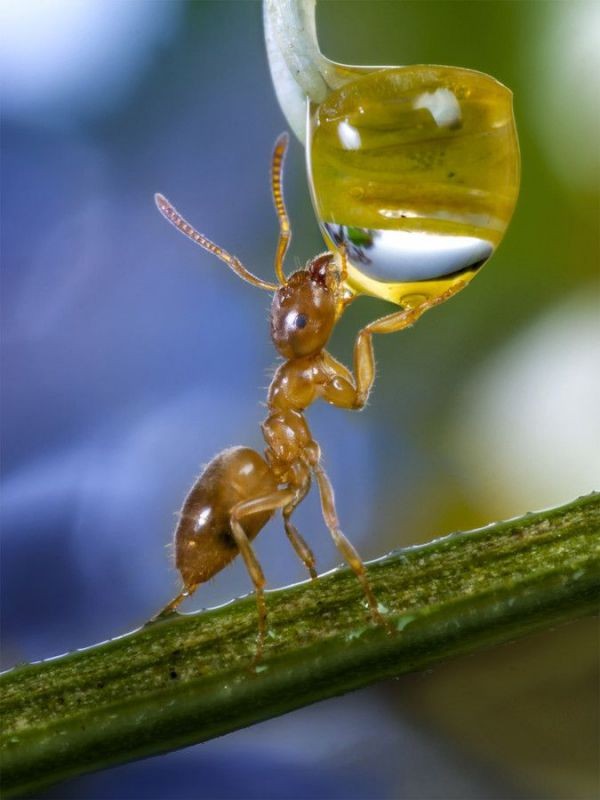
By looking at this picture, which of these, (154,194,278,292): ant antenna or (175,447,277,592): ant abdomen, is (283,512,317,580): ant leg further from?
(154,194,278,292): ant antenna

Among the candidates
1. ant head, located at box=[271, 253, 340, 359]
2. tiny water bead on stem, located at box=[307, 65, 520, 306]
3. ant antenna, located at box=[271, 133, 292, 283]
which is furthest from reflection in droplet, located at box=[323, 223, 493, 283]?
ant head, located at box=[271, 253, 340, 359]

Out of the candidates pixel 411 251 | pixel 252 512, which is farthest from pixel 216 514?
pixel 411 251

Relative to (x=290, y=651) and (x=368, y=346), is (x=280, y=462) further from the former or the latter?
(x=290, y=651)

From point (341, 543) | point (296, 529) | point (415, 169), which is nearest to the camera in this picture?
point (415, 169)

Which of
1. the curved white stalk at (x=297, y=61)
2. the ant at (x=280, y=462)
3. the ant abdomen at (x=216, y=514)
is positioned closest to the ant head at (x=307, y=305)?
the ant at (x=280, y=462)

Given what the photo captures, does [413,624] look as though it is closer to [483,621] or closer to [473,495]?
[483,621]

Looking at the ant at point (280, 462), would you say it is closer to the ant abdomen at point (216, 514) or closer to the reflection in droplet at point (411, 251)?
the ant abdomen at point (216, 514)
